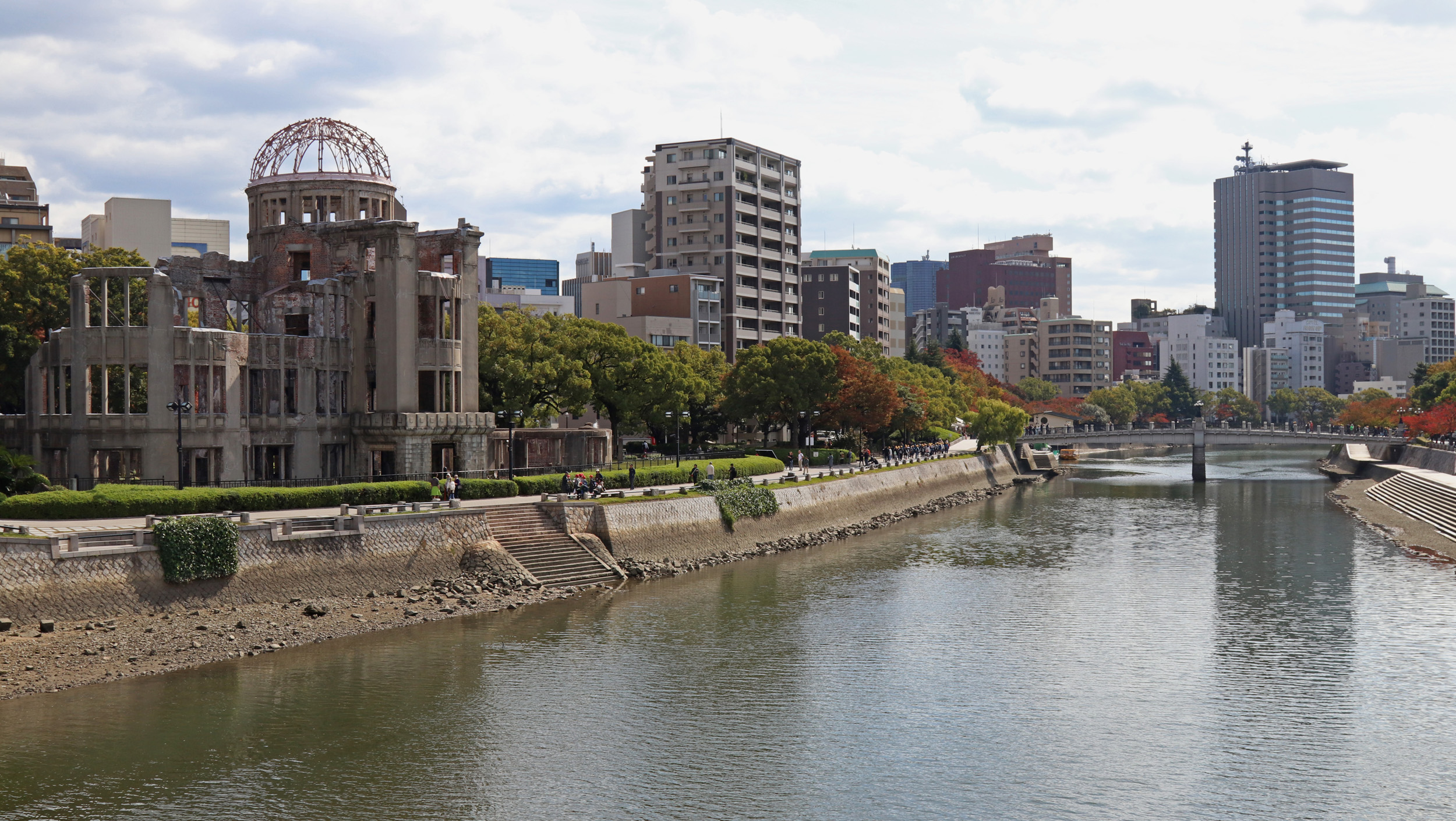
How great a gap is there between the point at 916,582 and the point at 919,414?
61560 mm

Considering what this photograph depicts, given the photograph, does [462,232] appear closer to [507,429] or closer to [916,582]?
[507,429]

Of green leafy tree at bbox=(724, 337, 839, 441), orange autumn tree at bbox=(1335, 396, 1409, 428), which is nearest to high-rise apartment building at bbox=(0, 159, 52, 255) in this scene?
green leafy tree at bbox=(724, 337, 839, 441)

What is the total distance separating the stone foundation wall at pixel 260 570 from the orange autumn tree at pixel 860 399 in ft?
184

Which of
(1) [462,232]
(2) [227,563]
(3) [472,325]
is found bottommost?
(2) [227,563]

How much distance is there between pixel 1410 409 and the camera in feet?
505

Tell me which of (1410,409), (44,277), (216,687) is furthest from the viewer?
(1410,409)

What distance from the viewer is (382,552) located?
51.6 m

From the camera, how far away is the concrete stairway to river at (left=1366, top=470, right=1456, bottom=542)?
8344 centimetres

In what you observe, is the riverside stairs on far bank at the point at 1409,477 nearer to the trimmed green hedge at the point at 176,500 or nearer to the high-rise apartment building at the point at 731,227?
the trimmed green hedge at the point at 176,500

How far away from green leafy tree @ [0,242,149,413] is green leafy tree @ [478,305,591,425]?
2190 cm

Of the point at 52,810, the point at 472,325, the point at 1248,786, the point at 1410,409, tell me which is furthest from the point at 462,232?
the point at 1410,409

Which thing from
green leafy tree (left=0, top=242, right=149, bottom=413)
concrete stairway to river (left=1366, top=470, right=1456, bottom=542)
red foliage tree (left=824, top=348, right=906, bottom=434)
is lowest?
concrete stairway to river (left=1366, top=470, right=1456, bottom=542)

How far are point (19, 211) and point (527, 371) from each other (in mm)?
83584

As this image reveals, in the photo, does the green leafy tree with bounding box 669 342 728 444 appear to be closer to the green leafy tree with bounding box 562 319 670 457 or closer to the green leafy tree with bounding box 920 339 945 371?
the green leafy tree with bounding box 562 319 670 457
